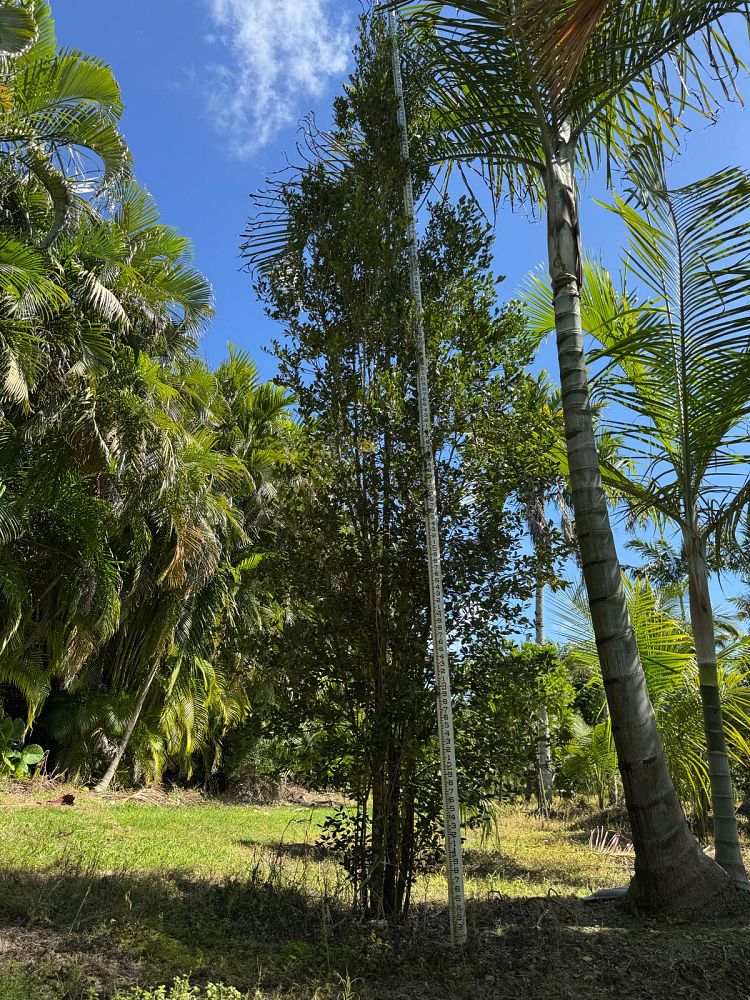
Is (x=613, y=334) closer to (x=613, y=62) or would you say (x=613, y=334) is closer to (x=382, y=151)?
(x=613, y=62)

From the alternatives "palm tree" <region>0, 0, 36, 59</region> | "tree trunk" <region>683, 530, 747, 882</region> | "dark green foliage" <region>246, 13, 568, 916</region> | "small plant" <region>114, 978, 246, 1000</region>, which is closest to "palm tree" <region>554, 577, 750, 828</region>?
"tree trunk" <region>683, 530, 747, 882</region>

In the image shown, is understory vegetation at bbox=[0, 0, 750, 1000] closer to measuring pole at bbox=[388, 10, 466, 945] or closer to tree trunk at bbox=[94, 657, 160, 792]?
measuring pole at bbox=[388, 10, 466, 945]

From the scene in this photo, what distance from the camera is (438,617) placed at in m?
4.27

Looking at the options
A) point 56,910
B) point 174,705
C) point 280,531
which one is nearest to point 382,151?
point 280,531

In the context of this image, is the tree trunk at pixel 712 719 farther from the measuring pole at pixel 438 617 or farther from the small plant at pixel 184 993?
the small plant at pixel 184 993

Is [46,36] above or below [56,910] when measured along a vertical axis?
above

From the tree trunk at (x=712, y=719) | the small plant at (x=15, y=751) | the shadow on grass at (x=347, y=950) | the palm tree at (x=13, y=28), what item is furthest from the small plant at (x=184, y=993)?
the small plant at (x=15, y=751)

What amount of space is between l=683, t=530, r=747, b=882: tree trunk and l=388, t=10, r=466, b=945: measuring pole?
201 cm

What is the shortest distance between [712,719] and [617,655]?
117 centimetres

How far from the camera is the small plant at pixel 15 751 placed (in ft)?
Result: 45.0

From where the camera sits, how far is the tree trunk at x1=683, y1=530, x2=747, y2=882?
4840 millimetres

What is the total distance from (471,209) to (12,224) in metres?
8.25

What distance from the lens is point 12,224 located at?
413 inches

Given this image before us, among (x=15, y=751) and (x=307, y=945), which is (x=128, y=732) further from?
(x=307, y=945)
